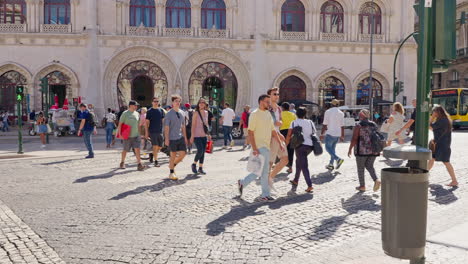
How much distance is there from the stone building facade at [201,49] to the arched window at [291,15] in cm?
8

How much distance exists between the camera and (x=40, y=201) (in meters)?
7.17

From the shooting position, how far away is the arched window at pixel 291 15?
32625 millimetres

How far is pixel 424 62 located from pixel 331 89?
3077cm

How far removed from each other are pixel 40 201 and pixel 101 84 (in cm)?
2393

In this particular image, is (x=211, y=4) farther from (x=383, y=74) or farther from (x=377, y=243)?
(x=377, y=243)

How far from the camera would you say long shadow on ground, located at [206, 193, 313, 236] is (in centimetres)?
559

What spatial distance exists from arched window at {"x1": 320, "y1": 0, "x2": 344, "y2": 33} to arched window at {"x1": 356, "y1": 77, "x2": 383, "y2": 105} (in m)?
4.46

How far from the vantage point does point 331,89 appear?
33.4 metres

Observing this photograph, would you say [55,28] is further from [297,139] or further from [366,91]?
[297,139]

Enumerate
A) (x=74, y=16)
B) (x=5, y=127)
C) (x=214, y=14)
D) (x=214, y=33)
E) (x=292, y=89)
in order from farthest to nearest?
1. (x=292, y=89)
2. (x=214, y=14)
3. (x=214, y=33)
4. (x=74, y=16)
5. (x=5, y=127)

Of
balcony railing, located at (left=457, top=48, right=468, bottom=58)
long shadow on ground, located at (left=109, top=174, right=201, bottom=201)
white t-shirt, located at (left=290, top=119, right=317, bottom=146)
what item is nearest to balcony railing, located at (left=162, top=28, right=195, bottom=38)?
long shadow on ground, located at (left=109, top=174, right=201, bottom=201)

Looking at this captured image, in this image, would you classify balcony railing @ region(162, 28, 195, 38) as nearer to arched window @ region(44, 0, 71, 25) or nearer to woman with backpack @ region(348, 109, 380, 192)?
arched window @ region(44, 0, 71, 25)

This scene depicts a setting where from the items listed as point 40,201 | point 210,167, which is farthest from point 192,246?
point 210,167

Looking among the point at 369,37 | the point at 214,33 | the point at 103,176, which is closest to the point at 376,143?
the point at 103,176
